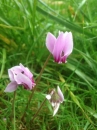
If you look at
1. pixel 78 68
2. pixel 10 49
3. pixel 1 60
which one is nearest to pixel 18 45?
pixel 10 49

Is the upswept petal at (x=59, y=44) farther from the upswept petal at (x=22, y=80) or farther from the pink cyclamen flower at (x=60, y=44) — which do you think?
the upswept petal at (x=22, y=80)

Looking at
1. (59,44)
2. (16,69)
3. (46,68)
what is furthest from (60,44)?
(46,68)

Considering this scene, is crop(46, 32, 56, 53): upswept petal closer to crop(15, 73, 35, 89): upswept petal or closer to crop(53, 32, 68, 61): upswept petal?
crop(53, 32, 68, 61): upswept petal

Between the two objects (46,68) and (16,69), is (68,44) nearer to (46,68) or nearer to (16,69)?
(16,69)

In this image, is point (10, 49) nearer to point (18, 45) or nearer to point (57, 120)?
point (18, 45)

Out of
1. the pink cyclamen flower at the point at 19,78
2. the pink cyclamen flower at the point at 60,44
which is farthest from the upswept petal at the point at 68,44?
the pink cyclamen flower at the point at 19,78

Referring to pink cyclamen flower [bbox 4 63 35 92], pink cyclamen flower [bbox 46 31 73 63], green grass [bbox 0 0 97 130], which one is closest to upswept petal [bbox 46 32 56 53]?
pink cyclamen flower [bbox 46 31 73 63]
